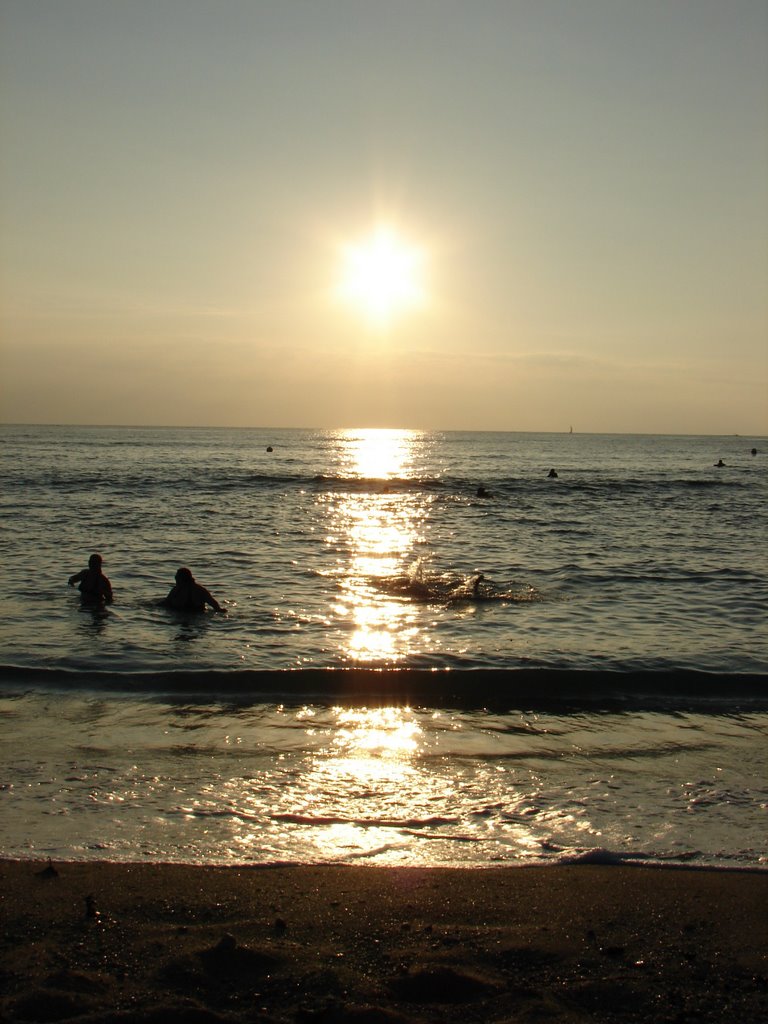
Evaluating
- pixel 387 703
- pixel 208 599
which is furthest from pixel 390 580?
pixel 387 703

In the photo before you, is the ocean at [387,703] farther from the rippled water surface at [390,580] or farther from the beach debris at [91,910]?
the beach debris at [91,910]

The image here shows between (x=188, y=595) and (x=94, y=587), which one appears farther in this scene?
(x=94, y=587)

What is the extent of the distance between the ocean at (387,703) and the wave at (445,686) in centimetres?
4

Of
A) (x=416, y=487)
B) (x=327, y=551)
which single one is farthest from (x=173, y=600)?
(x=416, y=487)

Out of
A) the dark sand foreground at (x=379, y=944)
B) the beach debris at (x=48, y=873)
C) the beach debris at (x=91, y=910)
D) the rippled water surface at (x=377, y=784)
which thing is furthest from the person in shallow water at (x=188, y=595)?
the beach debris at (x=91, y=910)

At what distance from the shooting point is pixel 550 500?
45062mm

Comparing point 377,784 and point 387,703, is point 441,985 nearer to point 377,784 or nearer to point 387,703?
point 377,784

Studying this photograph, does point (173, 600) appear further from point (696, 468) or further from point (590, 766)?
point (696, 468)

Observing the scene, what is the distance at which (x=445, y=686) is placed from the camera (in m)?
11.0

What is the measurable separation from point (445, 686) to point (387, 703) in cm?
106

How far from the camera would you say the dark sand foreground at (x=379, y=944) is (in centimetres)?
412

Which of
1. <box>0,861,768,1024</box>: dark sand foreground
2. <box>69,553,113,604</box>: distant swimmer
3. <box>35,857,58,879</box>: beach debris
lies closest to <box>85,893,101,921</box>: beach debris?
<box>0,861,768,1024</box>: dark sand foreground

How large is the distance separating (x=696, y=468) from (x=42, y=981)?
3211 inches

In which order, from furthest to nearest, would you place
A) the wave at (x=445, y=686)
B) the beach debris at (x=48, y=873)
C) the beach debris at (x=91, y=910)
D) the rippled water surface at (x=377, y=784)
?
the wave at (x=445, y=686)
the rippled water surface at (x=377, y=784)
the beach debris at (x=48, y=873)
the beach debris at (x=91, y=910)
